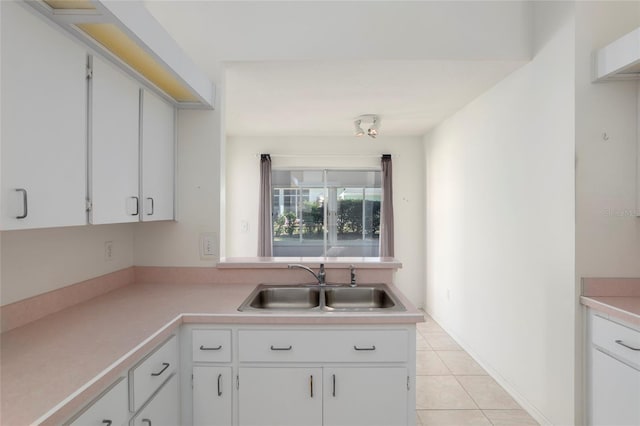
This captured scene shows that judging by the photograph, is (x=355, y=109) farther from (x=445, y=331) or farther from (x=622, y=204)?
(x=445, y=331)

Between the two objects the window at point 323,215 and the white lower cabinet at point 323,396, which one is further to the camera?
the window at point 323,215

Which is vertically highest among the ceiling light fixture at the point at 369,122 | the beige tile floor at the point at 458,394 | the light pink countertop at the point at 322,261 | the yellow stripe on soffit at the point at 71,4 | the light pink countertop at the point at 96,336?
the ceiling light fixture at the point at 369,122

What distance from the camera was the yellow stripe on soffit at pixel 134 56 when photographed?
4.26 feet

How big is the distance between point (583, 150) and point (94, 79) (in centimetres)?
244

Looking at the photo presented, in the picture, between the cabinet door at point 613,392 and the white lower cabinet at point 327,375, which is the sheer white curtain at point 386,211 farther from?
the white lower cabinet at point 327,375

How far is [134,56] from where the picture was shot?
1.52m

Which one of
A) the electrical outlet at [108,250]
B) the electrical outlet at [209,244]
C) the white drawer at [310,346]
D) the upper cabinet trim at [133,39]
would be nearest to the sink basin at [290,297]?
the electrical outlet at [209,244]

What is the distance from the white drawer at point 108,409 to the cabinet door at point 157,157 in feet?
3.00

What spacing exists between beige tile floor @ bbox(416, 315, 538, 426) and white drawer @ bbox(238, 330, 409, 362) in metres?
0.97

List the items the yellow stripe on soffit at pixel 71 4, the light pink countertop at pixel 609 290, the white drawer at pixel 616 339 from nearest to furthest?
the yellow stripe on soffit at pixel 71 4 < the white drawer at pixel 616 339 < the light pink countertop at pixel 609 290

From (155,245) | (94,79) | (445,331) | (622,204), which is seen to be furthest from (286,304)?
(445,331)

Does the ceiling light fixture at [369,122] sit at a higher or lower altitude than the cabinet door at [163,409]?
higher

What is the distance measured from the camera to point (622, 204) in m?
1.86

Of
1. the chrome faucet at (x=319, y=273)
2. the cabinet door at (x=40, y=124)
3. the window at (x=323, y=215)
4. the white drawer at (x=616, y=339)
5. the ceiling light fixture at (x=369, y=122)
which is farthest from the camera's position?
the window at (x=323, y=215)
